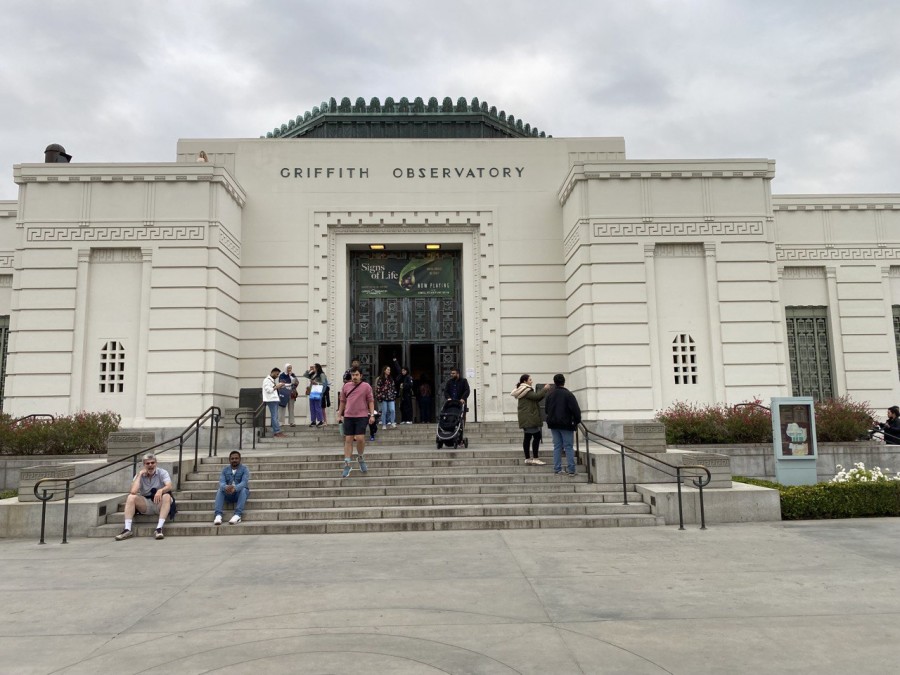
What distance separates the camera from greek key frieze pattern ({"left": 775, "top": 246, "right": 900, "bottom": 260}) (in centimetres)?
2112

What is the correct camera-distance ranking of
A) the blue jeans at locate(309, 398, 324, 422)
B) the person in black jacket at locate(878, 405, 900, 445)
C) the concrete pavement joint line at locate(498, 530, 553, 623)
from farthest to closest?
the blue jeans at locate(309, 398, 324, 422)
the person in black jacket at locate(878, 405, 900, 445)
the concrete pavement joint line at locate(498, 530, 553, 623)

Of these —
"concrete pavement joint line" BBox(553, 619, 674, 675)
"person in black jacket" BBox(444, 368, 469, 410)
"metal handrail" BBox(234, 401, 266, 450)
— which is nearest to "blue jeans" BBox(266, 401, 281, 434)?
"metal handrail" BBox(234, 401, 266, 450)

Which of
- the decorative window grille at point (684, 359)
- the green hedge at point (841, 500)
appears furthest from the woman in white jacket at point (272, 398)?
the green hedge at point (841, 500)

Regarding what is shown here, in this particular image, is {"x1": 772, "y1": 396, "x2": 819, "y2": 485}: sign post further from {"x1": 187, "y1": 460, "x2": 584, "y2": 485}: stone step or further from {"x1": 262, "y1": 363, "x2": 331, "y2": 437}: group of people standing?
{"x1": 262, "y1": 363, "x2": 331, "y2": 437}: group of people standing

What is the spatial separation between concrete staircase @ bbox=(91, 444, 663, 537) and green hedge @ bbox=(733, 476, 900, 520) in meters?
2.22

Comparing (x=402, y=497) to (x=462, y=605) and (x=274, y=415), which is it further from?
(x=274, y=415)

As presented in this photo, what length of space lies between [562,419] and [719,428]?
5065mm

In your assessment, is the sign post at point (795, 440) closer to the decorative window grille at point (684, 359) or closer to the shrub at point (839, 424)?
the shrub at point (839, 424)

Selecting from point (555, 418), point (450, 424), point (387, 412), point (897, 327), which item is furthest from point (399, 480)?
point (897, 327)

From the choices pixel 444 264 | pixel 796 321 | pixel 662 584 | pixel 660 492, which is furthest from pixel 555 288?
pixel 662 584

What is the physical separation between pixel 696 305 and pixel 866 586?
489 inches

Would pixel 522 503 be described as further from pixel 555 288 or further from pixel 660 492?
pixel 555 288

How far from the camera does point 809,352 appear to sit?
21.0 metres

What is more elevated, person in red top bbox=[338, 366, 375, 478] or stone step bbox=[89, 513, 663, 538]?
person in red top bbox=[338, 366, 375, 478]
